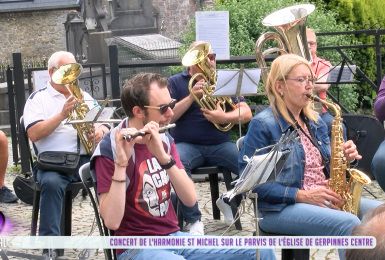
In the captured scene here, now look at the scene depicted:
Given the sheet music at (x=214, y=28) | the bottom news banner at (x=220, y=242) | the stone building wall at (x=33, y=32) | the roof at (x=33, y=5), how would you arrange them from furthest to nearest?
the stone building wall at (x=33, y=32), the roof at (x=33, y=5), the sheet music at (x=214, y=28), the bottom news banner at (x=220, y=242)

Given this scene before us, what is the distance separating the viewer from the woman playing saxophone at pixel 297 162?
5.00 metres

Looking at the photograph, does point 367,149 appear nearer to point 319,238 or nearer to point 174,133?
point 174,133

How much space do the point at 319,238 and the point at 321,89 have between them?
318 cm

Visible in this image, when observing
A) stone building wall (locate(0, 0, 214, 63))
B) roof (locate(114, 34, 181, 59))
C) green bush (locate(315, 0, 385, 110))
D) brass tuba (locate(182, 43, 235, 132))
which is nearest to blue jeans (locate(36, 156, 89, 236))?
brass tuba (locate(182, 43, 235, 132))

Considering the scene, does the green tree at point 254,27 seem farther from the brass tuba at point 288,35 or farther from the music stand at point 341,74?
the brass tuba at point 288,35

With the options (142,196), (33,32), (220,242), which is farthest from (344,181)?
(33,32)

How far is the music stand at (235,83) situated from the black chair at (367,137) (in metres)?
1.44

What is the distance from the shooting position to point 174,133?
749cm

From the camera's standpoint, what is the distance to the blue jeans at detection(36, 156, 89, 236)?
655 centimetres

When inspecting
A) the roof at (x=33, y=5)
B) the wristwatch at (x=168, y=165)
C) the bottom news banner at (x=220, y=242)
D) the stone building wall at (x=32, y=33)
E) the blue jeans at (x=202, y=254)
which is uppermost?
the wristwatch at (x=168, y=165)

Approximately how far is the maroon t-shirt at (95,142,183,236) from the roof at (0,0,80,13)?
31.8m

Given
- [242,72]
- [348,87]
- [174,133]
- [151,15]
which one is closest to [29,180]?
[174,133]

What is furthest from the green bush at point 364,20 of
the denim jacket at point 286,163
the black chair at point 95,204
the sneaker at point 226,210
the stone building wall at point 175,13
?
the stone building wall at point 175,13

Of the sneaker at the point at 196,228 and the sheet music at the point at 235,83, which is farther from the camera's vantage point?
the sheet music at the point at 235,83
